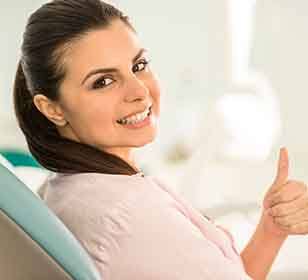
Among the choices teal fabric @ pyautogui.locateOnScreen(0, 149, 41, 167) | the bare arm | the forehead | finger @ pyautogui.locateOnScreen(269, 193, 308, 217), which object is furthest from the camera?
teal fabric @ pyautogui.locateOnScreen(0, 149, 41, 167)

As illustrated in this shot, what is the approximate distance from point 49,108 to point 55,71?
63mm

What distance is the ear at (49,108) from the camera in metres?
1.07

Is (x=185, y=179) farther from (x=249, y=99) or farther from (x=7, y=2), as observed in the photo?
(x=7, y=2)

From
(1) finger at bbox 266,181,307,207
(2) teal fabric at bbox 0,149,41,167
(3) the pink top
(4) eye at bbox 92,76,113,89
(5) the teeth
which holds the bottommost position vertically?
(2) teal fabric at bbox 0,149,41,167

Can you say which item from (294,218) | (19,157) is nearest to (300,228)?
(294,218)

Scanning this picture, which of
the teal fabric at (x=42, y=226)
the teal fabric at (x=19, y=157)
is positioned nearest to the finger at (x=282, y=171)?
the teal fabric at (x=42, y=226)

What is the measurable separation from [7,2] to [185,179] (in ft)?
2.96

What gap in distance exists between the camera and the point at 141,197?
955 mm

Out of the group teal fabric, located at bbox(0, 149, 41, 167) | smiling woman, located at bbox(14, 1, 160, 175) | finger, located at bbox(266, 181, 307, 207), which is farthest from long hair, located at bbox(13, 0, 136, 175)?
teal fabric, located at bbox(0, 149, 41, 167)

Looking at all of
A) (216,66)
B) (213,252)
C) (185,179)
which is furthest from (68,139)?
(216,66)

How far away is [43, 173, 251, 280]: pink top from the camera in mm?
921

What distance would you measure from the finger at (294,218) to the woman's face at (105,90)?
24 cm

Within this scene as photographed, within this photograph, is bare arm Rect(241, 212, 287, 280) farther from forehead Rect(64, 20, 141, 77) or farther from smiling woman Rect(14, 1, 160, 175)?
forehead Rect(64, 20, 141, 77)

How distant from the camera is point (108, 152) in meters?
1.09
